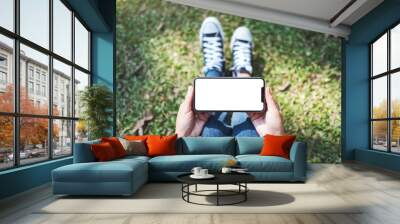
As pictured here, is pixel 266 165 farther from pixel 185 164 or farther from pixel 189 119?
pixel 189 119

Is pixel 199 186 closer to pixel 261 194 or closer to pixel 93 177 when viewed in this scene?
pixel 261 194

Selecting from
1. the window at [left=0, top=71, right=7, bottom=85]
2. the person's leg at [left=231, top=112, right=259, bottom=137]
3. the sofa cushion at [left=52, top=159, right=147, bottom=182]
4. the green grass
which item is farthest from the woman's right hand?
the window at [left=0, top=71, right=7, bottom=85]

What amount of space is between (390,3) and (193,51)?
394 cm

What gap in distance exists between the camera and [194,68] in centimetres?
867

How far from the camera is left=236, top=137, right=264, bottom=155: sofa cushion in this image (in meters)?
6.63

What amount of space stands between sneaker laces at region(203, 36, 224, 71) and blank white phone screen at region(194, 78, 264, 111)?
340mm

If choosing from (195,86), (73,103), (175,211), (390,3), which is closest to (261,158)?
(175,211)

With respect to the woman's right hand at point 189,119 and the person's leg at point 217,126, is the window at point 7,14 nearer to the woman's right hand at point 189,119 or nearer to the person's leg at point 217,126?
the woman's right hand at point 189,119

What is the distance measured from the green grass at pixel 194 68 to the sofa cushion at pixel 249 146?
2.20 m

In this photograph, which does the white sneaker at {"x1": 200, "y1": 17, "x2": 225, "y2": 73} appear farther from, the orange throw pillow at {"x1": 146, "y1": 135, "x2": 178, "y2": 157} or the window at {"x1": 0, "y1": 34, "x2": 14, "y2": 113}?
the window at {"x1": 0, "y1": 34, "x2": 14, "y2": 113}

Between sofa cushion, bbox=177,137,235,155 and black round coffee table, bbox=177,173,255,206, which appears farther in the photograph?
sofa cushion, bbox=177,137,235,155

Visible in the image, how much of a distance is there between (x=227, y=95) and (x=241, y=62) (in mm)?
779

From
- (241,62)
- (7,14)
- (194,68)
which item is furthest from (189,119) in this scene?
(7,14)

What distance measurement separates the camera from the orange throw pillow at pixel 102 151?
541 centimetres
